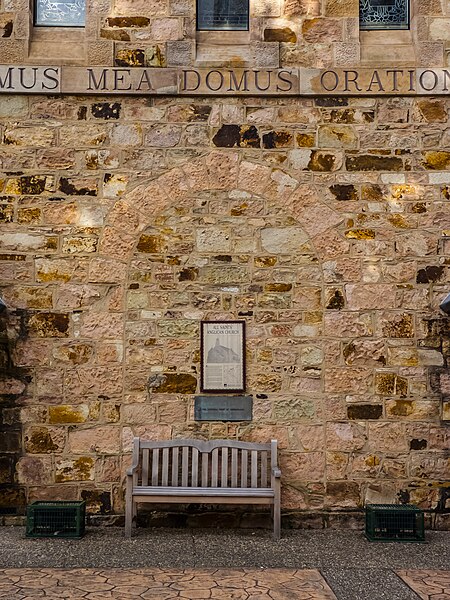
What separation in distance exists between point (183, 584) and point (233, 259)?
9.54 feet

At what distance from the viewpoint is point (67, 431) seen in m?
6.06

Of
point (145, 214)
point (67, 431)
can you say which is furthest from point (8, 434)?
point (145, 214)

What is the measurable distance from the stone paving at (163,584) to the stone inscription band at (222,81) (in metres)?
4.15

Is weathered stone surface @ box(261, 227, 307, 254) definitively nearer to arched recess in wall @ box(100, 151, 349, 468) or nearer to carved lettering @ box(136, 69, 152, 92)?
arched recess in wall @ box(100, 151, 349, 468)

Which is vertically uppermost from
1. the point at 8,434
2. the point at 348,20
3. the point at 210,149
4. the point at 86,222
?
the point at 348,20

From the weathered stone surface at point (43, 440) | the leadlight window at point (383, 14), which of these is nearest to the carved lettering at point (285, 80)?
the leadlight window at point (383, 14)

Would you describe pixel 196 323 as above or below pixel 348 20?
below

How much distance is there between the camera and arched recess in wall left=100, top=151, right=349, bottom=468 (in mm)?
6105

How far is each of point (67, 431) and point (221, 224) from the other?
7.69 feet

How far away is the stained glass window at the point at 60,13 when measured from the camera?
6.48m

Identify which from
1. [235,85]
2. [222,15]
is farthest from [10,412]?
[222,15]

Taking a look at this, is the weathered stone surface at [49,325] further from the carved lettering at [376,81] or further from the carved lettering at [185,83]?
the carved lettering at [376,81]

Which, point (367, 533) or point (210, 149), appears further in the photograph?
point (210, 149)

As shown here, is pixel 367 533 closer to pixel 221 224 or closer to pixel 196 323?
pixel 196 323
